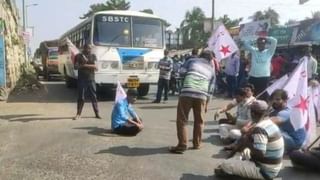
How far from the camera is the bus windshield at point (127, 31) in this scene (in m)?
17.6

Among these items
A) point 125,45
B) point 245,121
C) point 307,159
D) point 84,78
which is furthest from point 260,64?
point 125,45

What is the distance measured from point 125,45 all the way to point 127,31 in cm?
50

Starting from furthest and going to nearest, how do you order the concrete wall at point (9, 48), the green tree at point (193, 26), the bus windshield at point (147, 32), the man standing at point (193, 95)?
the green tree at point (193, 26)
the concrete wall at point (9, 48)
the bus windshield at point (147, 32)
the man standing at point (193, 95)

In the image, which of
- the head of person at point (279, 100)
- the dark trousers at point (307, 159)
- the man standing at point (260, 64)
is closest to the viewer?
the dark trousers at point (307, 159)

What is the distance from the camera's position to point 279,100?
8578 mm

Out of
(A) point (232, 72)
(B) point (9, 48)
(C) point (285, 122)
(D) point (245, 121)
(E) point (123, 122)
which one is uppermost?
(B) point (9, 48)

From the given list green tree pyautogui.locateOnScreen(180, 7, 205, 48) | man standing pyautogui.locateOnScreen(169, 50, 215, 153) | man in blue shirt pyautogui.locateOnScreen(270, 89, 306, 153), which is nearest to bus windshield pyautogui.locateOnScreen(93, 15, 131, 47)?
man standing pyautogui.locateOnScreen(169, 50, 215, 153)

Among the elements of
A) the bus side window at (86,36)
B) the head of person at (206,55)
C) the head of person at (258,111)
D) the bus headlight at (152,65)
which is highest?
the bus side window at (86,36)

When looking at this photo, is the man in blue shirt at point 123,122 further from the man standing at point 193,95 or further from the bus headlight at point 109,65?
the bus headlight at point 109,65

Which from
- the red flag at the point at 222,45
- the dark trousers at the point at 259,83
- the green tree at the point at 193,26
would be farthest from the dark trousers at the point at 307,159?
the green tree at the point at 193,26

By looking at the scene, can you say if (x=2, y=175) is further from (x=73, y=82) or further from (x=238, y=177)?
(x=73, y=82)

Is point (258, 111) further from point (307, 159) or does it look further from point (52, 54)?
point (52, 54)

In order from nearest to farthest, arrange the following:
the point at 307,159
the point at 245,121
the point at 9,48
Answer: the point at 307,159 → the point at 245,121 → the point at 9,48

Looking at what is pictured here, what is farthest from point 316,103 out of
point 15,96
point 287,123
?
point 15,96
